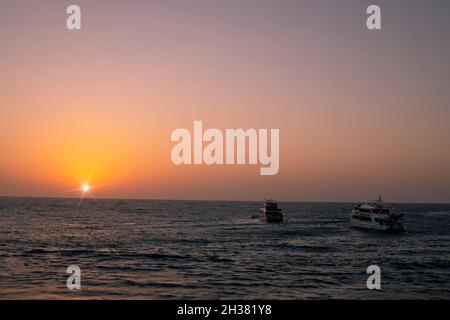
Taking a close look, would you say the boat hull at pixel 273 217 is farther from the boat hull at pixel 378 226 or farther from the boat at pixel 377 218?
the boat hull at pixel 378 226

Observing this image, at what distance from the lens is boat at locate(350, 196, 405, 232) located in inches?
3455

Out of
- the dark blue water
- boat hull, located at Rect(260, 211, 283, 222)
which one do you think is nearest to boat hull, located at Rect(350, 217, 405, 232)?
the dark blue water

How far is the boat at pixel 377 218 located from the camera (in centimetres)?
8775

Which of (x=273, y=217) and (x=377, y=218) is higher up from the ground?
(x=377, y=218)

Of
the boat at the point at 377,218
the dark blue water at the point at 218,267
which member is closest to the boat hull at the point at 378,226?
the boat at the point at 377,218

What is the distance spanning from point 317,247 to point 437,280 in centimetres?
2400

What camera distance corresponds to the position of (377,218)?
90000mm

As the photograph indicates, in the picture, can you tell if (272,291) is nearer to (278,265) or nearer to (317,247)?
(278,265)

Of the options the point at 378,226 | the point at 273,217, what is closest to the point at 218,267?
the point at 378,226

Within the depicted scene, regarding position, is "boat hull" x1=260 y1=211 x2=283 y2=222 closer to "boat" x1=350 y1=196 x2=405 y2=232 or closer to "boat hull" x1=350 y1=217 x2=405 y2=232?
"boat" x1=350 y1=196 x2=405 y2=232

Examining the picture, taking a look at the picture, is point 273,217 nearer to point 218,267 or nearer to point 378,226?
point 378,226
